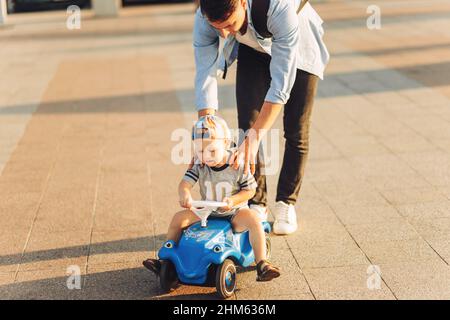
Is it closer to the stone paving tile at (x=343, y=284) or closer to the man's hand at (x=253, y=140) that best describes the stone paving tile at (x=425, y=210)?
the stone paving tile at (x=343, y=284)

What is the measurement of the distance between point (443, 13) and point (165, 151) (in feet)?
33.0

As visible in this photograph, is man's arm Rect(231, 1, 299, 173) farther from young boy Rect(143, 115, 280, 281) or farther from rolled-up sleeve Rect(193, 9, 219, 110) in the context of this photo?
rolled-up sleeve Rect(193, 9, 219, 110)

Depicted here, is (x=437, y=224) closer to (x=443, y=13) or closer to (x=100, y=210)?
(x=100, y=210)

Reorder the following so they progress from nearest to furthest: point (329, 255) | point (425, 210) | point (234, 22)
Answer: point (234, 22) → point (329, 255) → point (425, 210)

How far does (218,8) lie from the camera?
3791 mm

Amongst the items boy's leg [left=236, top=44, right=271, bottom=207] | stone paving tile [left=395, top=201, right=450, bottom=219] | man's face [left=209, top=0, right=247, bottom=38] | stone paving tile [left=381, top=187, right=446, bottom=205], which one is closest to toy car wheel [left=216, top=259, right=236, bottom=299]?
boy's leg [left=236, top=44, right=271, bottom=207]

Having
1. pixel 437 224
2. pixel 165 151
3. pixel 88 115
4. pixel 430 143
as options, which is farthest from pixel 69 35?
pixel 437 224

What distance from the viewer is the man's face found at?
153 inches

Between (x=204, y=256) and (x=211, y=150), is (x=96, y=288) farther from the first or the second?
(x=211, y=150)

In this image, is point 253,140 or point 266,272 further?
point 253,140

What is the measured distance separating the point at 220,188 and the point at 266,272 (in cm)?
53

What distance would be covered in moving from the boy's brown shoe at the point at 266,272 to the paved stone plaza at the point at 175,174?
0.11 meters

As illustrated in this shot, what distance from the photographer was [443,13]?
1535 centimetres

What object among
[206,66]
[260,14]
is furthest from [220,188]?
[260,14]
